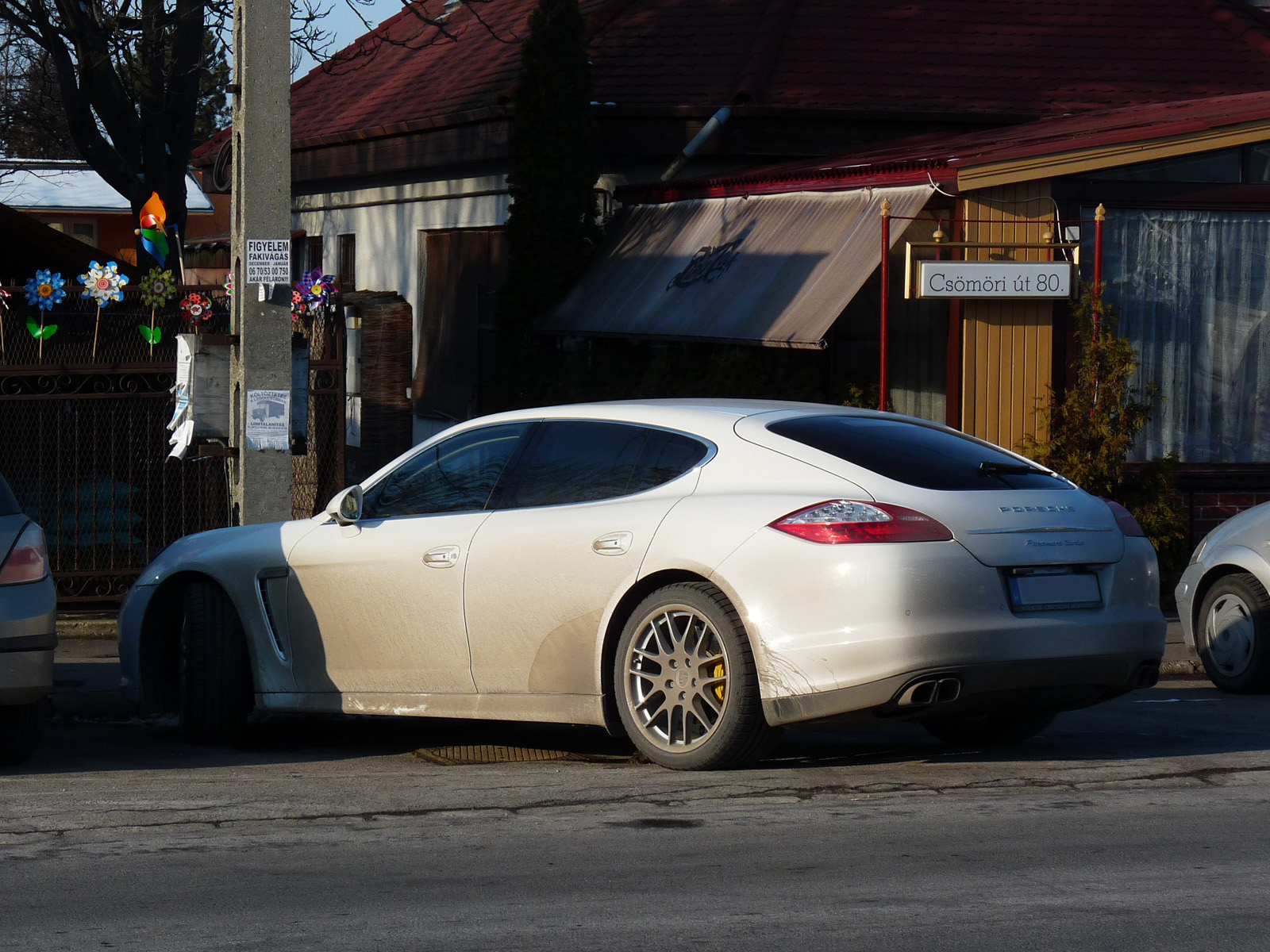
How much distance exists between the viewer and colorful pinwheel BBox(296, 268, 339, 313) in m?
13.1

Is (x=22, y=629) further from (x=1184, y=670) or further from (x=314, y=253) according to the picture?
(x=314, y=253)

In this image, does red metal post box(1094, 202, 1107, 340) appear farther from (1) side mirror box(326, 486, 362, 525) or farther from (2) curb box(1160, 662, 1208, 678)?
(1) side mirror box(326, 486, 362, 525)

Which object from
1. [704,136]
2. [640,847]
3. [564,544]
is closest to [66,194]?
[704,136]

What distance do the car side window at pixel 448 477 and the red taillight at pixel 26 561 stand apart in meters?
1.39

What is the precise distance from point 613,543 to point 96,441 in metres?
6.30

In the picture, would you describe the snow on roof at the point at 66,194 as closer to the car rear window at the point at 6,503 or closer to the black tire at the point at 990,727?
the car rear window at the point at 6,503

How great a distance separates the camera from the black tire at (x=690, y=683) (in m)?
7.01

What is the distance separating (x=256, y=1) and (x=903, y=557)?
18.3ft

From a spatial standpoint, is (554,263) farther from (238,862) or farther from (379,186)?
(238,862)

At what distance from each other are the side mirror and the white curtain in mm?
7589

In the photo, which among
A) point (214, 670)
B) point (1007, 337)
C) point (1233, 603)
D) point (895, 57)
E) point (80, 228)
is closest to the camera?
point (214, 670)

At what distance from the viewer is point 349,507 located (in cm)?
830

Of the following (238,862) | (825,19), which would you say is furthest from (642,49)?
(238,862)

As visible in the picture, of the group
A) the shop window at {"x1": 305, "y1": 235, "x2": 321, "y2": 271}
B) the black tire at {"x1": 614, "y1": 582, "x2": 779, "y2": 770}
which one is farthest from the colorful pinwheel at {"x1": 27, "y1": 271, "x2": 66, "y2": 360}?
the shop window at {"x1": 305, "y1": 235, "x2": 321, "y2": 271}
